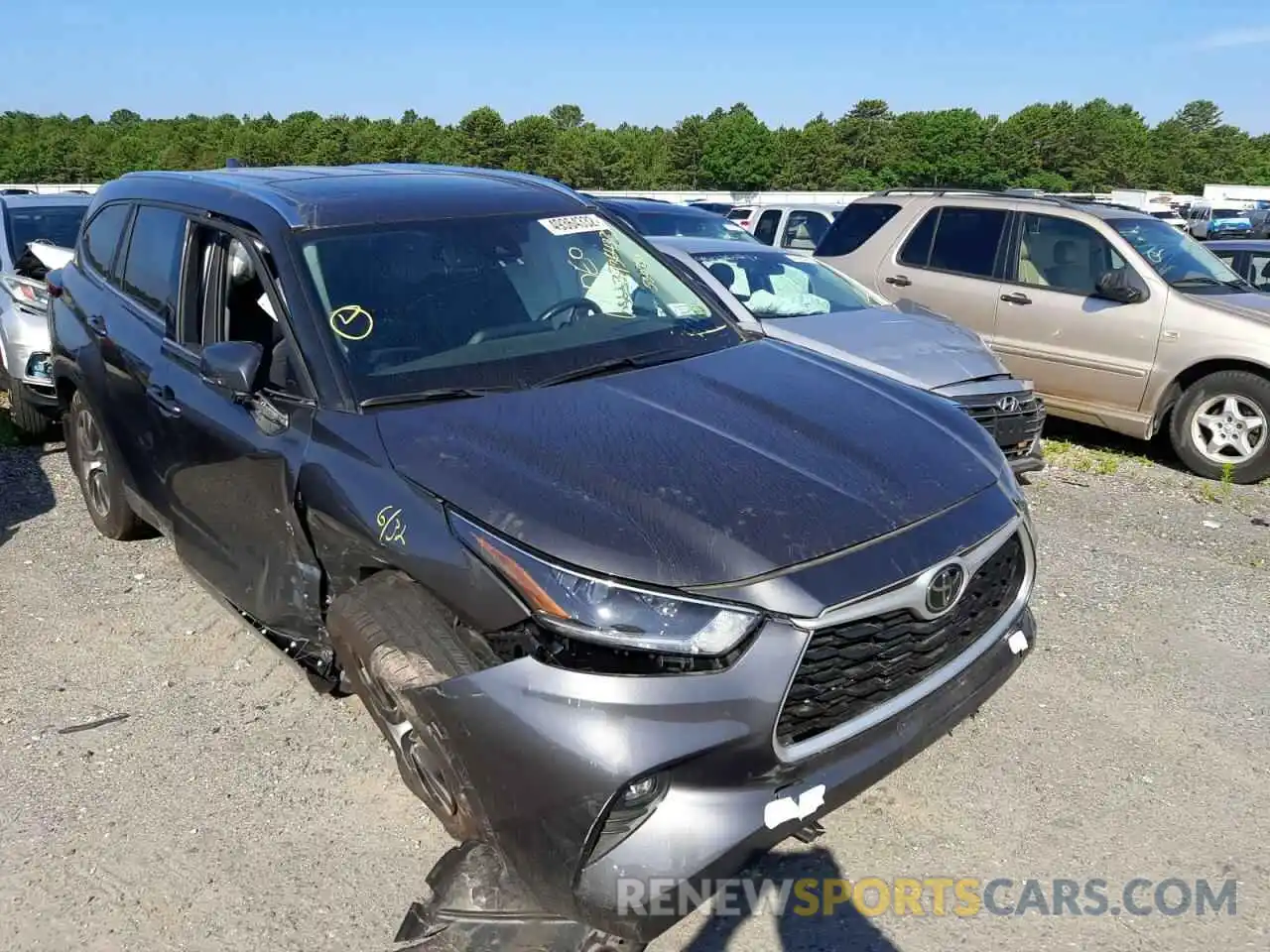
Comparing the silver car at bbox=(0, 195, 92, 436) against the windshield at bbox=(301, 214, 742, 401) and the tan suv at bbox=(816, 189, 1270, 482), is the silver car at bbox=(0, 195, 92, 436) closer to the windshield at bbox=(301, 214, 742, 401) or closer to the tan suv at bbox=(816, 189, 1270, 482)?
the windshield at bbox=(301, 214, 742, 401)

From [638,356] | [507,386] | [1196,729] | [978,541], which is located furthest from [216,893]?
[1196,729]

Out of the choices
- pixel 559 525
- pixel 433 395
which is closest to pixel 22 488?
pixel 433 395

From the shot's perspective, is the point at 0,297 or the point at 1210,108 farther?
the point at 1210,108

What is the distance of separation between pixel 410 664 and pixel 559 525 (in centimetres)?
54

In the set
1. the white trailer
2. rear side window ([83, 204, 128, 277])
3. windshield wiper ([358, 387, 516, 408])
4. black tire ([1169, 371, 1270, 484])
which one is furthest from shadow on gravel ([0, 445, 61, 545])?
the white trailer

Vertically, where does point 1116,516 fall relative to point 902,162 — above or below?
below

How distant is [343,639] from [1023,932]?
6.59ft

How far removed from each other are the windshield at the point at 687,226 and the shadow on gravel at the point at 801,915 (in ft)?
24.5

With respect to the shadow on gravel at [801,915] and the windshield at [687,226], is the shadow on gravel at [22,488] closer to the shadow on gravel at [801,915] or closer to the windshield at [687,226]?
the shadow on gravel at [801,915]

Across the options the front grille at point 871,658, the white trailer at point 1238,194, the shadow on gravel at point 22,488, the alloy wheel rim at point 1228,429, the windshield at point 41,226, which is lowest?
the shadow on gravel at point 22,488

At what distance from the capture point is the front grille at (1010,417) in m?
5.84

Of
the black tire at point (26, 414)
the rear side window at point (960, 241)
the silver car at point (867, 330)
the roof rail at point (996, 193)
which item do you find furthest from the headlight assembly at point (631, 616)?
the roof rail at point (996, 193)

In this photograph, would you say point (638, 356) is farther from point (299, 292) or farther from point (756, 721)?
point (756, 721)

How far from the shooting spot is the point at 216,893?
9.42ft
